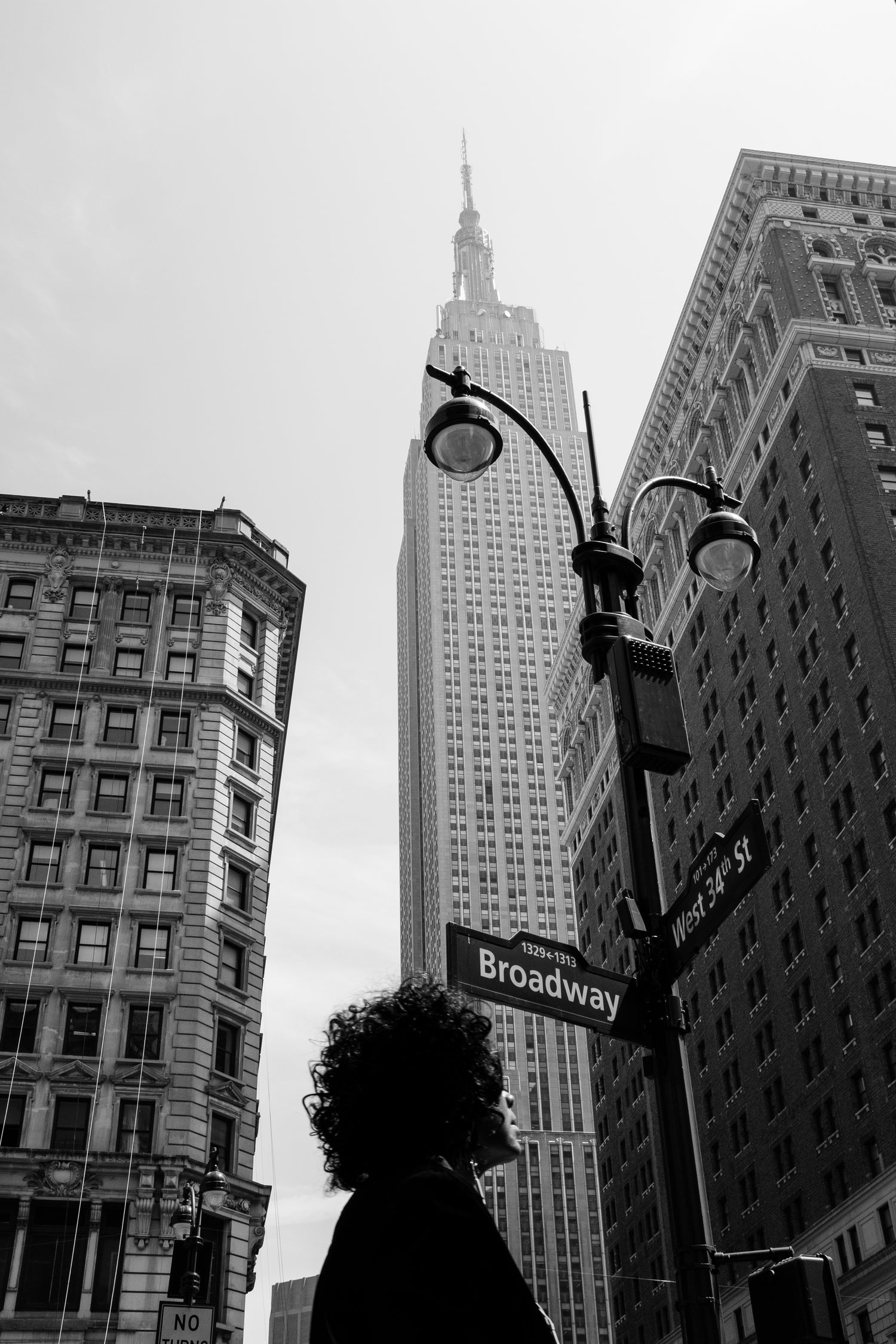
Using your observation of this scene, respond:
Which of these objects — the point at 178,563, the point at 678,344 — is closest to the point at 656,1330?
the point at 178,563

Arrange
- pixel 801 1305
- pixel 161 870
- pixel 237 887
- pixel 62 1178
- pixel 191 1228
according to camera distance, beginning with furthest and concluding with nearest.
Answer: pixel 237 887, pixel 161 870, pixel 62 1178, pixel 191 1228, pixel 801 1305

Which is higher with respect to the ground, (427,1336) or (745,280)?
(745,280)

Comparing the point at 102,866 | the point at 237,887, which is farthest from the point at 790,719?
the point at 102,866

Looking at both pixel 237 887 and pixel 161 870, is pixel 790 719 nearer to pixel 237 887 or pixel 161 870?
pixel 237 887

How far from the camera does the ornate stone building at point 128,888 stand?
3672 cm

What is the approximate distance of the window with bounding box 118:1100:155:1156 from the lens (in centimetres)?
3825

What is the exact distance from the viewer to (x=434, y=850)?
167 meters

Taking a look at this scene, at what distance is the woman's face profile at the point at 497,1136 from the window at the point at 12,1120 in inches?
1468

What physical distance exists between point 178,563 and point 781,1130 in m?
38.6

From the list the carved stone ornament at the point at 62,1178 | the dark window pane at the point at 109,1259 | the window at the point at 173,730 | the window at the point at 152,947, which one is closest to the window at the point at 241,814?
the window at the point at 173,730

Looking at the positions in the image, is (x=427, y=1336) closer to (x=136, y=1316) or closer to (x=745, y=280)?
(x=136, y=1316)

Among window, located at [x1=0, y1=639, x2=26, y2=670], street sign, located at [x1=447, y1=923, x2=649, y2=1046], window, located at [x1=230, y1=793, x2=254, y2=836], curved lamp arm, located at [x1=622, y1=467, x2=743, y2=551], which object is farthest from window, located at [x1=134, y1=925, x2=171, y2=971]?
street sign, located at [x1=447, y1=923, x2=649, y2=1046]

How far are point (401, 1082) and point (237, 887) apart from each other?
4280cm

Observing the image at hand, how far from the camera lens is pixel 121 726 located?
1874 inches
